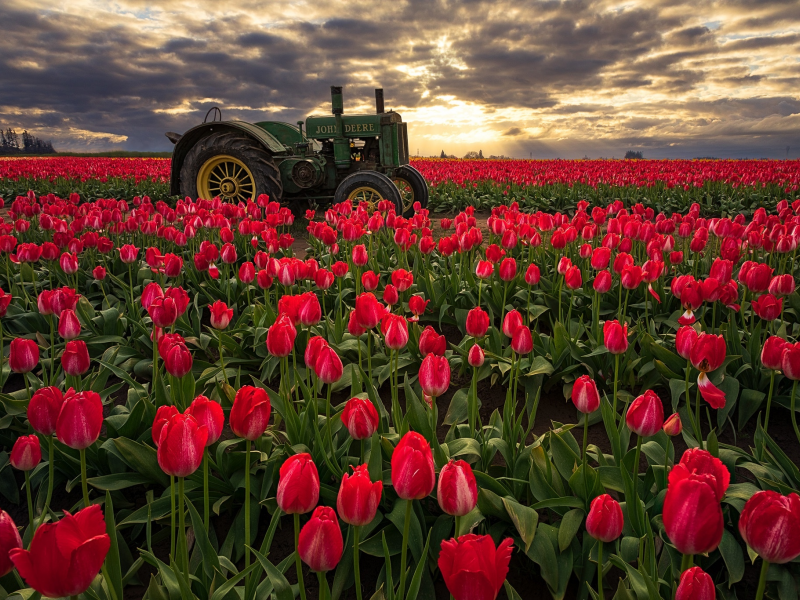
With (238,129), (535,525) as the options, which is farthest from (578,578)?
(238,129)

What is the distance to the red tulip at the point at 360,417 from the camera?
171 cm

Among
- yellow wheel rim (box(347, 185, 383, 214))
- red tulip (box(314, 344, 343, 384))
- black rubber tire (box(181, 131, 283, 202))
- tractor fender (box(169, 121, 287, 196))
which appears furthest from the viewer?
tractor fender (box(169, 121, 287, 196))

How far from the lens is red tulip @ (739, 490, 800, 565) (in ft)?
3.55

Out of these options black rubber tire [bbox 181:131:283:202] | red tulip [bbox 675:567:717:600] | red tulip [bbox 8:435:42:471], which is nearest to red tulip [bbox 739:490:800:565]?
red tulip [bbox 675:567:717:600]

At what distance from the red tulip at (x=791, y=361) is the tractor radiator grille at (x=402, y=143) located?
27.8 ft

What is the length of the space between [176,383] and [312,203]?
733cm

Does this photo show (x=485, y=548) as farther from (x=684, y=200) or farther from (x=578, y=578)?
(x=684, y=200)

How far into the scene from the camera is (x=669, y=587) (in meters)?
1.78

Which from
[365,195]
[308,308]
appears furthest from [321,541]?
[365,195]

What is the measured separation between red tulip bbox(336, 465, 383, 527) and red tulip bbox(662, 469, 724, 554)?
2.08ft

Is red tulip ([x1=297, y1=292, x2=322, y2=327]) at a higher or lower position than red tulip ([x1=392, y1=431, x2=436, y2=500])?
higher

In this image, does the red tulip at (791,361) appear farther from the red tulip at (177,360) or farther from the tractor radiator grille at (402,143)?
the tractor radiator grille at (402,143)

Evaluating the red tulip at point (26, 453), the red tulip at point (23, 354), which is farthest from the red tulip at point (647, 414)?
the red tulip at point (23, 354)

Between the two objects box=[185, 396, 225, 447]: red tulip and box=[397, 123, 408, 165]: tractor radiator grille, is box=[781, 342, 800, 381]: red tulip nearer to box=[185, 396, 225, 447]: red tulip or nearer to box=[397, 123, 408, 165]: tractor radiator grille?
box=[185, 396, 225, 447]: red tulip
